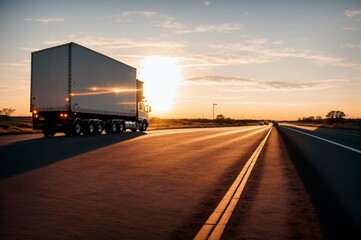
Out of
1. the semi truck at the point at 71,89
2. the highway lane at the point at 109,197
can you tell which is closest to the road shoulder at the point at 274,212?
the highway lane at the point at 109,197

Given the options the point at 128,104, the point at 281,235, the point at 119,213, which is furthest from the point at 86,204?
the point at 128,104

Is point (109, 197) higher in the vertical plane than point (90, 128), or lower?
lower

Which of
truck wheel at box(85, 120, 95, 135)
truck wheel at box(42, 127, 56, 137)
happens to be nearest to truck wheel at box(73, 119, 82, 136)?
truck wheel at box(85, 120, 95, 135)

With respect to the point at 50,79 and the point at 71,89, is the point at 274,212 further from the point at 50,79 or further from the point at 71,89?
the point at 50,79

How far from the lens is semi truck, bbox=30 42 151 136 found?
25047 mm

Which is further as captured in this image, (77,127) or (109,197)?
(77,127)

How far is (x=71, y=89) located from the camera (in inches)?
981

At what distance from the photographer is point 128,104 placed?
3450 cm

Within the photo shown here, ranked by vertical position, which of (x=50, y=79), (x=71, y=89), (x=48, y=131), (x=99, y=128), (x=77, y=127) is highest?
(x=50, y=79)

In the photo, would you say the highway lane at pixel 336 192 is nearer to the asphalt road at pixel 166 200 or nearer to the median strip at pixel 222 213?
the asphalt road at pixel 166 200

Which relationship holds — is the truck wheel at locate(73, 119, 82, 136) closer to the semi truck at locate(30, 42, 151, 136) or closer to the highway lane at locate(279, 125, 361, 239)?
the semi truck at locate(30, 42, 151, 136)

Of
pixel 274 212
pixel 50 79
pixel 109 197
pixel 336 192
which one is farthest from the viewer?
pixel 50 79

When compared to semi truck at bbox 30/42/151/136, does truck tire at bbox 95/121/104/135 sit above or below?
below

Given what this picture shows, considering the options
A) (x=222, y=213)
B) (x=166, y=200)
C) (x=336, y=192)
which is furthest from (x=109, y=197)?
(x=336, y=192)
